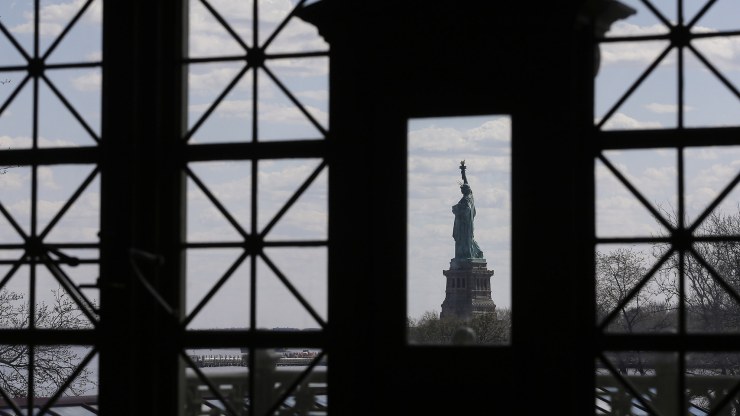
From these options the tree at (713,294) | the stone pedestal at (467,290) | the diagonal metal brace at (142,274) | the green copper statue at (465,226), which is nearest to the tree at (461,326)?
the stone pedestal at (467,290)

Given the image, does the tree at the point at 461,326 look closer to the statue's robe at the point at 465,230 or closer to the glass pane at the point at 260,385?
the statue's robe at the point at 465,230

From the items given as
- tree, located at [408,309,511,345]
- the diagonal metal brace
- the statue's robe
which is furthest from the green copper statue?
the diagonal metal brace

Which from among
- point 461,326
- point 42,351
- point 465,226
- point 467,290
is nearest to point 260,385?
point 42,351

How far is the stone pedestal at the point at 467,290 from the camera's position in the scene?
38812 millimetres

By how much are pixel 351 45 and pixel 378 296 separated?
1921 millimetres

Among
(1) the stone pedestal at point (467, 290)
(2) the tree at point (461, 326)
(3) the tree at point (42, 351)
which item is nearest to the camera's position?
(3) the tree at point (42, 351)

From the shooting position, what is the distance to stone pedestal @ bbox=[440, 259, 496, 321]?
127 ft

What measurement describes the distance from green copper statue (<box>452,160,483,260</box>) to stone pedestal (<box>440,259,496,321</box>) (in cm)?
36

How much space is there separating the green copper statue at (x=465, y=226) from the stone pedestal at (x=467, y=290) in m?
0.36

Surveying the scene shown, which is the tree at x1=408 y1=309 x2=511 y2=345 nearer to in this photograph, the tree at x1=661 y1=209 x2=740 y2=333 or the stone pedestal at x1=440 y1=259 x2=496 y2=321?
the stone pedestal at x1=440 y1=259 x2=496 y2=321

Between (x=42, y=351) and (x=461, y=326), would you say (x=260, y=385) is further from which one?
(x=461, y=326)

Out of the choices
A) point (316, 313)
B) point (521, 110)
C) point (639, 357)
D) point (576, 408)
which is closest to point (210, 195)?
point (316, 313)

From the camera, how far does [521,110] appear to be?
26.8ft

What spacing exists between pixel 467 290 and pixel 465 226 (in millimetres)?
3026
